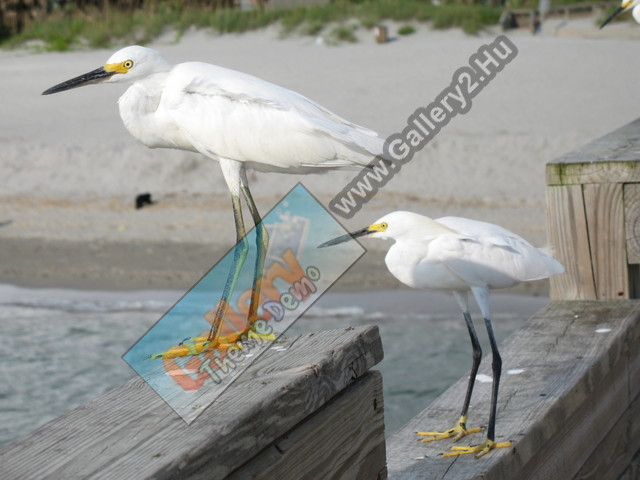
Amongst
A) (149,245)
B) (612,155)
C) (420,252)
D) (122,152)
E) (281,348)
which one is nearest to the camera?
(281,348)

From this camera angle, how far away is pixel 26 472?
1005mm

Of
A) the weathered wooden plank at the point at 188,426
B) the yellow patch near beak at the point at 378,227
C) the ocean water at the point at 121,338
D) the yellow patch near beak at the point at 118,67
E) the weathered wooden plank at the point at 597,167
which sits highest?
the yellow patch near beak at the point at 118,67

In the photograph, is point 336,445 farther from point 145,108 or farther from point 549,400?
point 145,108

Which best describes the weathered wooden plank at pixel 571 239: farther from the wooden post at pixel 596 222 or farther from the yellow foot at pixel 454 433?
the yellow foot at pixel 454 433

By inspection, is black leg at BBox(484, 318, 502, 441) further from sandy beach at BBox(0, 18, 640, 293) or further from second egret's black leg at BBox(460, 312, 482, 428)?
sandy beach at BBox(0, 18, 640, 293)

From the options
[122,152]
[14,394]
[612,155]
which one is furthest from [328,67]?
[612,155]

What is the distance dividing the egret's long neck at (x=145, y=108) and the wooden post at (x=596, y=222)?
1.23 m

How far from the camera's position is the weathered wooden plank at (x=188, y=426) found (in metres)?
1.03

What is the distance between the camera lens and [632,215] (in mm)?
2824

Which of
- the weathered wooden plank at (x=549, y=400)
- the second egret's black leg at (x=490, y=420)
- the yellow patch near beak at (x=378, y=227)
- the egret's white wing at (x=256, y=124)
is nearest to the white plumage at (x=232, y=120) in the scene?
the egret's white wing at (x=256, y=124)

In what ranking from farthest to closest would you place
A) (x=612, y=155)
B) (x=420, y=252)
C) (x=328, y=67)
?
(x=328, y=67) → (x=612, y=155) → (x=420, y=252)

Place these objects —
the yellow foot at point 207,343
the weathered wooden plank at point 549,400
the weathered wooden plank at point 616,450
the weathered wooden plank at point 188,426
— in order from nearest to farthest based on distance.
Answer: the weathered wooden plank at point 188,426 → the yellow foot at point 207,343 → the weathered wooden plank at point 549,400 → the weathered wooden plank at point 616,450

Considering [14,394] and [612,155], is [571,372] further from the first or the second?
[14,394]

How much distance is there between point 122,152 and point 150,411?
12586mm
